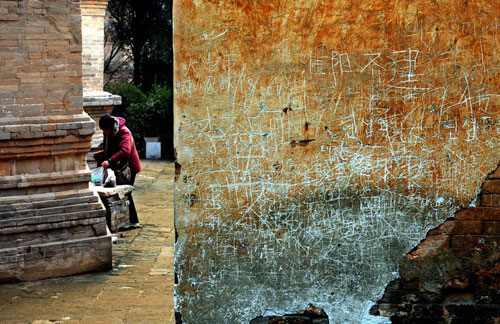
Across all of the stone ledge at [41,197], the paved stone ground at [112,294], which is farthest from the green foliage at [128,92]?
the stone ledge at [41,197]

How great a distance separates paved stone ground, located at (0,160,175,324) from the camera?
6.93m

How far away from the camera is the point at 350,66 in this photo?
471 centimetres

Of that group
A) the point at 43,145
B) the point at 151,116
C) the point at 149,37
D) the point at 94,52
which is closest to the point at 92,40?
the point at 94,52

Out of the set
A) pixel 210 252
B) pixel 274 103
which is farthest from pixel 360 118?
pixel 210 252

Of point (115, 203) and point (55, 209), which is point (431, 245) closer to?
point (55, 209)

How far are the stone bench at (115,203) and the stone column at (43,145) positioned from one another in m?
2.10

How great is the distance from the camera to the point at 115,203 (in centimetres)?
1057

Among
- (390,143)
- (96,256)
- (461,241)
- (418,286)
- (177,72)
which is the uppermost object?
(177,72)

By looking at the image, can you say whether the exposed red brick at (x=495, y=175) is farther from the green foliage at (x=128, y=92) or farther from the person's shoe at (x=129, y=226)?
the green foliage at (x=128, y=92)

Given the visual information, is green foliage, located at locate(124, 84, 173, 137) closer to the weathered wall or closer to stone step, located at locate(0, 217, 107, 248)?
stone step, located at locate(0, 217, 107, 248)

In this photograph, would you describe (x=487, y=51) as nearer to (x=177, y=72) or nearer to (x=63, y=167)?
(x=177, y=72)

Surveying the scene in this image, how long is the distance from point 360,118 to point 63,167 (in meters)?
4.36

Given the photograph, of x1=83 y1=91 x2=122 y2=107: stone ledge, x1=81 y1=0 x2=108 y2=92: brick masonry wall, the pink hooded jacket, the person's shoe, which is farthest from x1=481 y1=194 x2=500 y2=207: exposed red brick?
x1=81 y1=0 x2=108 y2=92: brick masonry wall

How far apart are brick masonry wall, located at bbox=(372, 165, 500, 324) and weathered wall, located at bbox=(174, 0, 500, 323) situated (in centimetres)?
8
